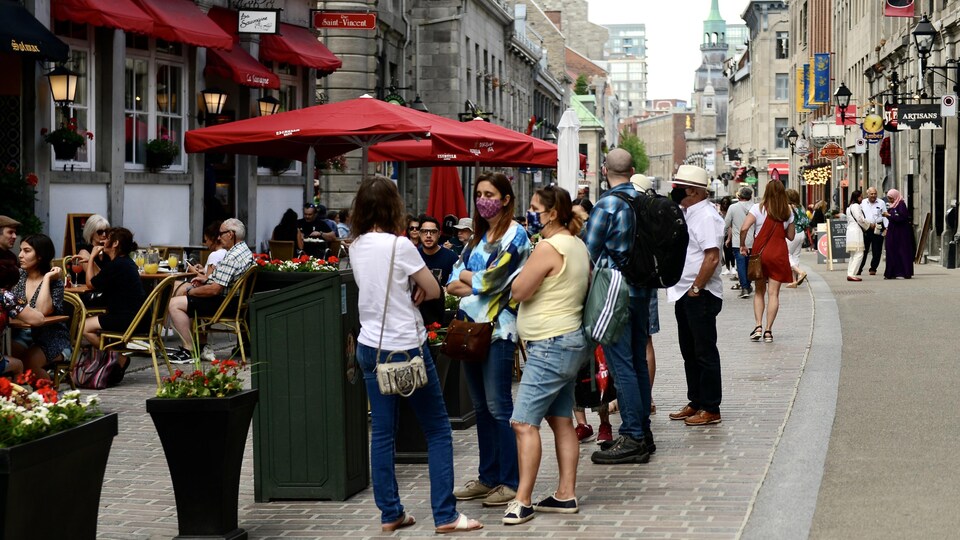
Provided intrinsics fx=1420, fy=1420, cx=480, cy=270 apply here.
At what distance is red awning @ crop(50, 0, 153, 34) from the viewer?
15.0 meters

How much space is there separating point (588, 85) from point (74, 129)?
120 metres

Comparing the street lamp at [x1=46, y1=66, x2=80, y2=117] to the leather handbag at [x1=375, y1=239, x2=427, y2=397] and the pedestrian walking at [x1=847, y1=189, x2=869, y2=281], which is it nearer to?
the leather handbag at [x1=375, y1=239, x2=427, y2=397]

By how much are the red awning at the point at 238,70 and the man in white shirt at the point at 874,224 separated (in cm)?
1287

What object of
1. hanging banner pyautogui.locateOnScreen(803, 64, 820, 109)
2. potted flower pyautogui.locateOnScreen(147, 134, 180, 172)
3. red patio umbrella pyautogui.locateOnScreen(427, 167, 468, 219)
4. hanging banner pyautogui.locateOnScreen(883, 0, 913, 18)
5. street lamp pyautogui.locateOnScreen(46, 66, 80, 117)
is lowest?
red patio umbrella pyautogui.locateOnScreen(427, 167, 468, 219)

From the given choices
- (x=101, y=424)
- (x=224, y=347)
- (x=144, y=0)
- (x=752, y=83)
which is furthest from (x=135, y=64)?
(x=752, y=83)

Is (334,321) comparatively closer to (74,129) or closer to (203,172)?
(74,129)

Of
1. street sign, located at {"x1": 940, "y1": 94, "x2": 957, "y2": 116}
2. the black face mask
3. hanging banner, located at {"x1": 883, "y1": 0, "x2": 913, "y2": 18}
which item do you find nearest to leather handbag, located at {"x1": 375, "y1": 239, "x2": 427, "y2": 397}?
the black face mask

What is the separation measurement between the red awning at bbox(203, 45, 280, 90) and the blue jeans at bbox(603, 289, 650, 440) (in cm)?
1137

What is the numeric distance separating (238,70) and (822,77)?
138 ft

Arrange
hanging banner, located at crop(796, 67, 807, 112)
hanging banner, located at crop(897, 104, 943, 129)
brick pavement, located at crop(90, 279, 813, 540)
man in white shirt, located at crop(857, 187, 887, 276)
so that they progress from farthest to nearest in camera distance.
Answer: hanging banner, located at crop(796, 67, 807, 112)
hanging banner, located at crop(897, 104, 943, 129)
man in white shirt, located at crop(857, 187, 887, 276)
brick pavement, located at crop(90, 279, 813, 540)

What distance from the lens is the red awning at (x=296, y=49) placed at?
68.5 feet

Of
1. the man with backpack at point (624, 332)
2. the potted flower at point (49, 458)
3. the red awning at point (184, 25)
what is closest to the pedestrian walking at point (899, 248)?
the red awning at point (184, 25)

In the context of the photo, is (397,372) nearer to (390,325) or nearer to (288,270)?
(390,325)

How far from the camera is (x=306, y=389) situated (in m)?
7.31
